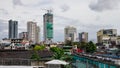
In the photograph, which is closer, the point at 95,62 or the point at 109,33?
the point at 95,62

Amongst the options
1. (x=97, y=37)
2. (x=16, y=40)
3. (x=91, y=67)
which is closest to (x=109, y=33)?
(x=97, y=37)

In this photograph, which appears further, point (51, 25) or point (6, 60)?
point (51, 25)

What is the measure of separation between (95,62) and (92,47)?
5650 centimetres

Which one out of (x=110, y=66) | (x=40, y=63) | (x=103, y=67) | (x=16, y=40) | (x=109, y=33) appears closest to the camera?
(x=110, y=66)

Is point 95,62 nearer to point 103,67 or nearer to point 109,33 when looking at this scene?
point 103,67

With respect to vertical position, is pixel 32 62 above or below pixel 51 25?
below

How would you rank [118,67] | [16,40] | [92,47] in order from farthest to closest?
1. [16,40]
2. [92,47]
3. [118,67]

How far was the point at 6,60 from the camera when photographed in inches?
1242

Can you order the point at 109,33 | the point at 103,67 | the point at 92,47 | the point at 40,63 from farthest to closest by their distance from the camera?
the point at 109,33, the point at 92,47, the point at 40,63, the point at 103,67

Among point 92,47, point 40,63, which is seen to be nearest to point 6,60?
point 40,63

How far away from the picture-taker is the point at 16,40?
Result: 16800 centimetres

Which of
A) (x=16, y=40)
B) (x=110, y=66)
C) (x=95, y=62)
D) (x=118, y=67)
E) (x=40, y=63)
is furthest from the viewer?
(x=16, y=40)

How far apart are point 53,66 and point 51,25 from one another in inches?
6193

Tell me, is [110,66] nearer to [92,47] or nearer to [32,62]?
[32,62]
